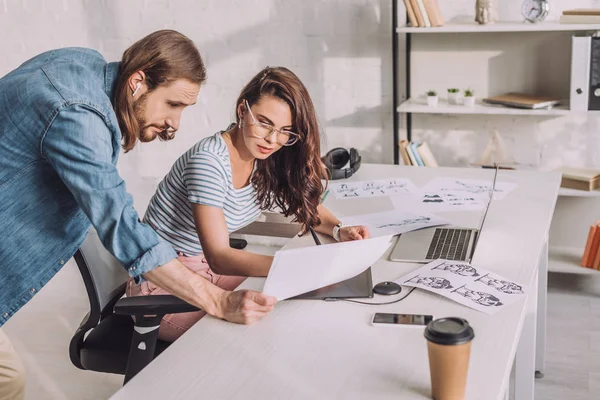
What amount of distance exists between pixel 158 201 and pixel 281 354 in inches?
31.8

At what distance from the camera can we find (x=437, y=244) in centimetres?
210

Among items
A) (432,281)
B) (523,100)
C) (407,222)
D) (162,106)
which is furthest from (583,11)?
(162,106)

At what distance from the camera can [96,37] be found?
3980 millimetres

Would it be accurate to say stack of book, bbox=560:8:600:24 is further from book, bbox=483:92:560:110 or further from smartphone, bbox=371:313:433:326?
smartphone, bbox=371:313:433:326

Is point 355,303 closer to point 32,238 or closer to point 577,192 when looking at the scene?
point 32,238

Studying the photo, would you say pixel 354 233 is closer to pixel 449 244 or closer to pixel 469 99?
pixel 449 244

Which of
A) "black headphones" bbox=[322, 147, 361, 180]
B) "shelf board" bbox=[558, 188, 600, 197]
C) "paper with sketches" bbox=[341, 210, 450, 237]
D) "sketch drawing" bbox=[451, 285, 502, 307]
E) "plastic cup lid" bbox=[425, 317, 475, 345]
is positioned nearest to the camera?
"plastic cup lid" bbox=[425, 317, 475, 345]

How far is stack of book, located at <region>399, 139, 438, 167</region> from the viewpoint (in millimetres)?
3389

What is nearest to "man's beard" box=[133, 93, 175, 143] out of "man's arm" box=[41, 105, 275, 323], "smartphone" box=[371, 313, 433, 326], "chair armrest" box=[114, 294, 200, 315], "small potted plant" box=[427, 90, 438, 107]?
"man's arm" box=[41, 105, 275, 323]

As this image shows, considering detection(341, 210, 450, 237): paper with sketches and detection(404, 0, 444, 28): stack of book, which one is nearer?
detection(341, 210, 450, 237): paper with sketches

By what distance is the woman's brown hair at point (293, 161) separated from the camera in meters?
2.03

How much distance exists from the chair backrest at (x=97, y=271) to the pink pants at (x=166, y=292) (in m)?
0.05

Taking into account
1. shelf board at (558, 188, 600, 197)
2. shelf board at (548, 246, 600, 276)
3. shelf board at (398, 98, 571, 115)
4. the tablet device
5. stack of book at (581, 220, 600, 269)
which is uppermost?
shelf board at (398, 98, 571, 115)

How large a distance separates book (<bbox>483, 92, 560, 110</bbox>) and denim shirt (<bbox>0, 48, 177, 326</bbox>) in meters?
2.03
